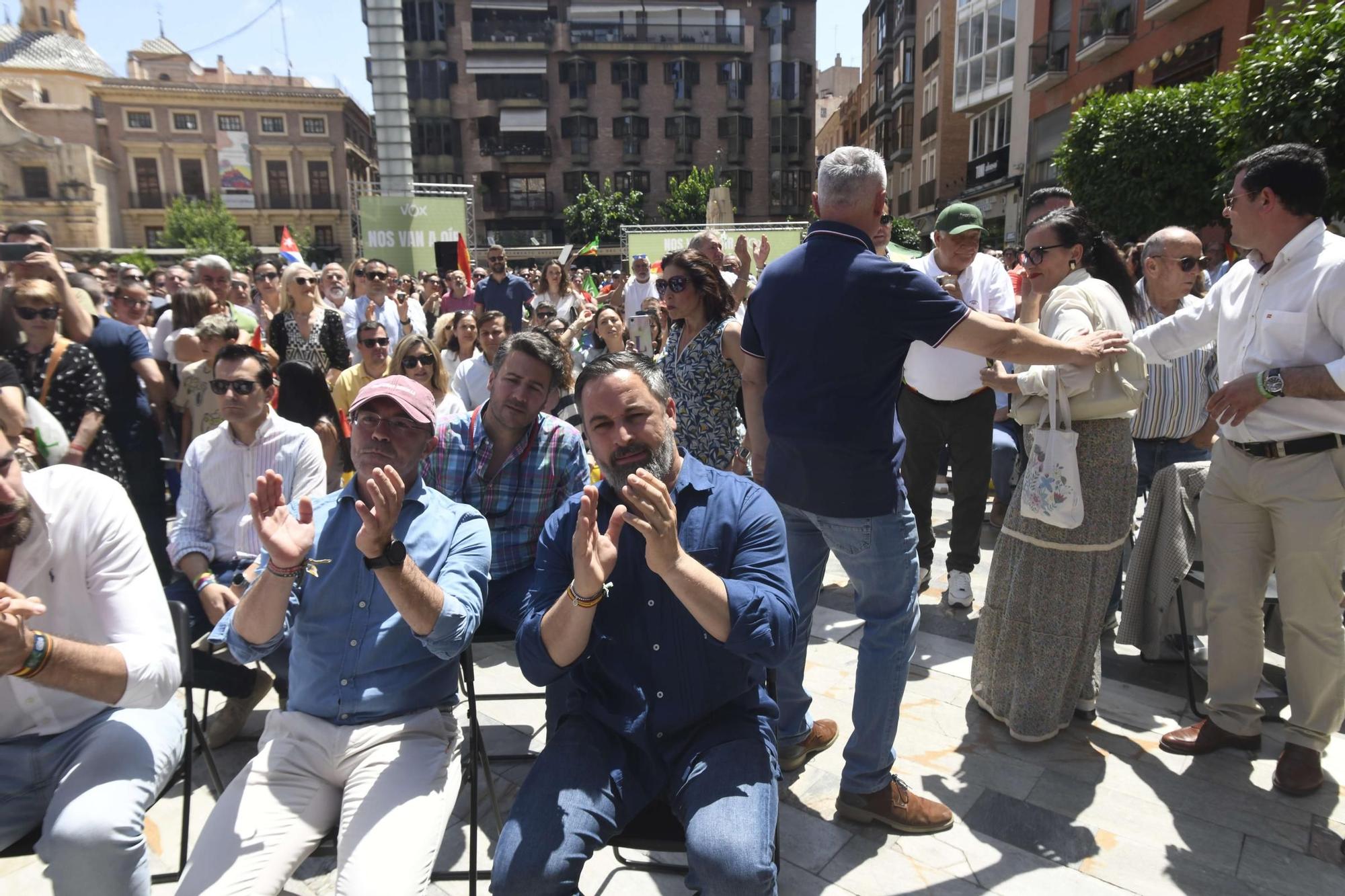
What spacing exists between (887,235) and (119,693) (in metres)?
4.46

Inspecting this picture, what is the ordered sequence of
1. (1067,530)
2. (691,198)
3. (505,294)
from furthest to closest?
1. (691,198)
2. (505,294)
3. (1067,530)

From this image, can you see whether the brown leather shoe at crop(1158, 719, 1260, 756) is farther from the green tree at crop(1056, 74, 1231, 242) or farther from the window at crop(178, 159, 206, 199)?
the window at crop(178, 159, 206, 199)

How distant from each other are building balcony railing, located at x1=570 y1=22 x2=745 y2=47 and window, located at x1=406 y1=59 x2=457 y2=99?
7.88 meters

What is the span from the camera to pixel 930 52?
3738cm

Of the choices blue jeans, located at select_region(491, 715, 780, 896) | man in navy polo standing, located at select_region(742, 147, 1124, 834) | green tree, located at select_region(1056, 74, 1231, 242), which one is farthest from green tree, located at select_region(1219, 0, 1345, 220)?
blue jeans, located at select_region(491, 715, 780, 896)

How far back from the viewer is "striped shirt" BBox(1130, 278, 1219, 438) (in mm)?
4094

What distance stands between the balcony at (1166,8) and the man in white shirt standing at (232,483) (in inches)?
847

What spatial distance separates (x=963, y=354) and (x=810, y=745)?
2283mm

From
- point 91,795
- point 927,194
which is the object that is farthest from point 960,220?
point 927,194

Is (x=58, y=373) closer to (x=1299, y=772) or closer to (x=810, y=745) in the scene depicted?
(x=810, y=745)

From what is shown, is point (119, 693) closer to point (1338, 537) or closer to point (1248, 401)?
point (1248, 401)

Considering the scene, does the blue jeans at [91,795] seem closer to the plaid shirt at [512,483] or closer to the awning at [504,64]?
the plaid shirt at [512,483]

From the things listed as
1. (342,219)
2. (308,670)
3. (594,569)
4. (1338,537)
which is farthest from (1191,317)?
(342,219)

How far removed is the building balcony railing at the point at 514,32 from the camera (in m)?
46.1
